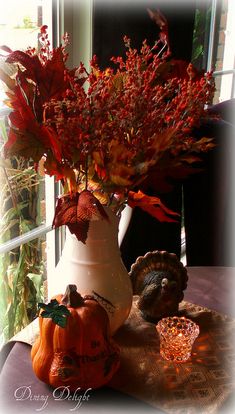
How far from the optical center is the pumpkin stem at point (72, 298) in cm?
83

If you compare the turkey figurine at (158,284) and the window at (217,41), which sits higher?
the window at (217,41)

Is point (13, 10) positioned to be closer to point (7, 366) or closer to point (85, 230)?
point (85, 230)

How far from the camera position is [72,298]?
832 millimetres

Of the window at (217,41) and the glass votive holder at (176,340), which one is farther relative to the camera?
the window at (217,41)

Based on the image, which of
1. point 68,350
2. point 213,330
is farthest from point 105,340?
point 213,330

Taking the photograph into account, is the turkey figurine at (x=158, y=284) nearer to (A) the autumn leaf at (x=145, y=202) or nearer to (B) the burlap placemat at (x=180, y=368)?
(B) the burlap placemat at (x=180, y=368)

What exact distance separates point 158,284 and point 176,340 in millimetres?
119

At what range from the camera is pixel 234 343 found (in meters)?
0.99

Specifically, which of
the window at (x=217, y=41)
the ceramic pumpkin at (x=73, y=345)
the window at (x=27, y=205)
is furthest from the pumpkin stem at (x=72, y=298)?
the window at (x=217, y=41)

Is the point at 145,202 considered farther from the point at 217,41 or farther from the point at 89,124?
the point at 217,41

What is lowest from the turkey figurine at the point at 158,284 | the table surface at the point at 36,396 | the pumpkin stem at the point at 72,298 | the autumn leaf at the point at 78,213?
the table surface at the point at 36,396

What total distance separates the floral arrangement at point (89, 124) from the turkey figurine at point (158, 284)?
0.20 meters

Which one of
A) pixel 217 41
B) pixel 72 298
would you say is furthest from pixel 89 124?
pixel 217 41

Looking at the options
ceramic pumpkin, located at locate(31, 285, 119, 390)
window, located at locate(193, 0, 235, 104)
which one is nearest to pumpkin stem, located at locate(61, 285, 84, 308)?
ceramic pumpkin, located at locate(31, 285, 119, 390)
